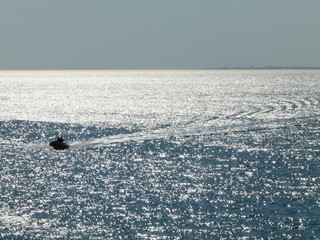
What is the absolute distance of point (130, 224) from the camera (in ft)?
156

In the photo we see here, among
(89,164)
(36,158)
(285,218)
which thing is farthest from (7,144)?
(285,218)

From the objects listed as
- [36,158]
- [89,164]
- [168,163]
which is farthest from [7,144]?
[168,163]

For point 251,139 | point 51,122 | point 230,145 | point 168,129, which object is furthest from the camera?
point 51,122

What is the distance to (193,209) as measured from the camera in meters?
51.8

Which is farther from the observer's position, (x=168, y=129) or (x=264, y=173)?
(x=168, y=129)

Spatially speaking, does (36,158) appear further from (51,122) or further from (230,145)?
(51,122)

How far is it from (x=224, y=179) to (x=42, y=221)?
28.3m

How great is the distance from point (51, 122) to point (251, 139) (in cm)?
6470

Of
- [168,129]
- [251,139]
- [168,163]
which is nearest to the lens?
[168,163]

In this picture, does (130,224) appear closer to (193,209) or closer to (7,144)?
(193,209)

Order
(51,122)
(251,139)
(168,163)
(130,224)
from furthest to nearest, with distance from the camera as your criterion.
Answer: (51,122) < (251,139) < (168,163) < (130,224)

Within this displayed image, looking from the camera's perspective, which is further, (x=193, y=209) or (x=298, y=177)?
(x=298, y=177)

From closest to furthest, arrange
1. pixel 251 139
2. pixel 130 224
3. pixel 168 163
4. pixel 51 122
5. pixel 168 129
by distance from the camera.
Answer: pixel 130 224, pixel 168 163, pixel 251 139, pixel 168 129, pixel 51 122

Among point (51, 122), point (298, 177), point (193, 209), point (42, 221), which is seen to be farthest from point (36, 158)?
point (51, 122)
